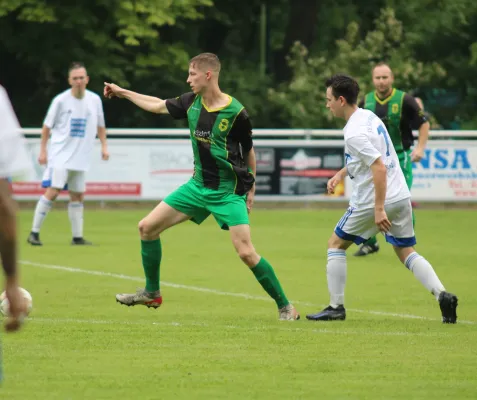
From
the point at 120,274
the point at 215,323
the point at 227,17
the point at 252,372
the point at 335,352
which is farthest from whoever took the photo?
the point at 227,17

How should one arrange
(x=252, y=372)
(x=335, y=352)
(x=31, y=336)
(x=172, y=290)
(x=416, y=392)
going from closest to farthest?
1. (x=416, y=392)
2. (x=252, y=372)
3. (x=335, y=352)
4. (x=31, y=336)
5. (x=172, y=290)

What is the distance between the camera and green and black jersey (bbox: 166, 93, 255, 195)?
31.4 feet

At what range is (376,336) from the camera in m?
8.66

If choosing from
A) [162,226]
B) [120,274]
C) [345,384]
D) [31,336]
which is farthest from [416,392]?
[120,274]

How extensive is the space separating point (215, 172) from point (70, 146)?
275 inches

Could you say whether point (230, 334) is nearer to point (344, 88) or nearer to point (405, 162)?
point (344, 88)

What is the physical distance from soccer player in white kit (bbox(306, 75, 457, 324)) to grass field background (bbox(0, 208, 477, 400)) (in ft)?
0.96

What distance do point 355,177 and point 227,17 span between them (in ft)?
81.2

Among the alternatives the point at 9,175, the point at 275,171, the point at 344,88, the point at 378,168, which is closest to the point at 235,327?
the point at 378,168

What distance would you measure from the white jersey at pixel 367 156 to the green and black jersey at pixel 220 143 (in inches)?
31.3

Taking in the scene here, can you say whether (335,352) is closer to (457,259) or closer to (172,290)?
(172,290)

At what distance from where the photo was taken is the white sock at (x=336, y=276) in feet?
31.3

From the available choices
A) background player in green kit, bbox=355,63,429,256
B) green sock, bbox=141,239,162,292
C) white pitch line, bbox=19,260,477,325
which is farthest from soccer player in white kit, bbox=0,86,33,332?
background player in green kit, bbox=355,63,429,256

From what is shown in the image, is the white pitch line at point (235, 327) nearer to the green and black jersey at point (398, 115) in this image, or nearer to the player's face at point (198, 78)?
the player's face at point (198, 78)
